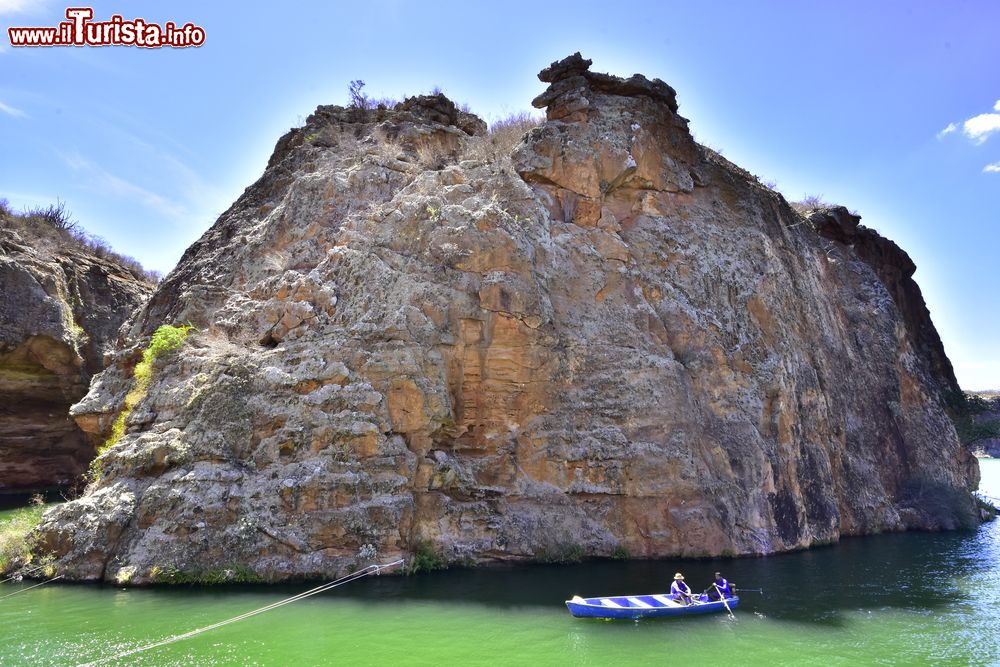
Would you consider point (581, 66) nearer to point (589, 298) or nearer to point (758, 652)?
point (589, 298)

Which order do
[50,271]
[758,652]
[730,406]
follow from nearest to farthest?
[758,652] < [730,406] < [50,271]

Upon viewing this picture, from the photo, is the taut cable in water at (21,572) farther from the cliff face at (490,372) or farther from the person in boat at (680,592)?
the person in boat at (680,592)

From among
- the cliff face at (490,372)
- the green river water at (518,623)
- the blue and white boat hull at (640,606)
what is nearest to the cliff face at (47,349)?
the cliff face at (490,372)

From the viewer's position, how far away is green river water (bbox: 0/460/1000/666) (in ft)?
36.0

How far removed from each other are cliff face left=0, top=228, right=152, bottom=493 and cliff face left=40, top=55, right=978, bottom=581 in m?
8.95

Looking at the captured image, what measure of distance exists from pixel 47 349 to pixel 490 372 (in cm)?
2040

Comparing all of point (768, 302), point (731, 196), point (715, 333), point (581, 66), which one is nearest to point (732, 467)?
point (715, 333)

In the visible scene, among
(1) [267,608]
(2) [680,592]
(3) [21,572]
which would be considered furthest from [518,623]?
(3) [21,572]

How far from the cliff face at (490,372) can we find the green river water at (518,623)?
1.28 meters

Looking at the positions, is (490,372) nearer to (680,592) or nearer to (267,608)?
(680,592)

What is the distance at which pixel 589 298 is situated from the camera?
2005 centimetres

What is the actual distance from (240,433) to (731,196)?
18.2m

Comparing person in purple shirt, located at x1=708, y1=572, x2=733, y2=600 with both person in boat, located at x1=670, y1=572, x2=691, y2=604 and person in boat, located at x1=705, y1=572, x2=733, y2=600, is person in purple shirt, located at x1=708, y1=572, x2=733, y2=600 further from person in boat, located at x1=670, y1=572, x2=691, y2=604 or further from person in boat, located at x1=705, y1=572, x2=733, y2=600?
person in boat, located at x1=670, y1=572, x2=691, y2=604

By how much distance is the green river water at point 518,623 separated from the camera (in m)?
11.0
